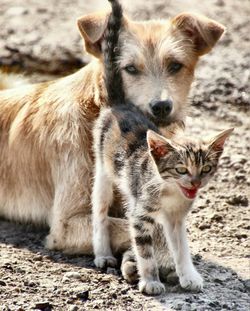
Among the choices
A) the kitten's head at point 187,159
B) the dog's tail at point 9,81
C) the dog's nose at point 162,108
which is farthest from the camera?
the dog's tail at point 9,81

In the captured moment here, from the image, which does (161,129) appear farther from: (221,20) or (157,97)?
(221,20)

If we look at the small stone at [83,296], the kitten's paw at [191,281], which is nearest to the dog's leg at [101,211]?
the small stone at [83,296]

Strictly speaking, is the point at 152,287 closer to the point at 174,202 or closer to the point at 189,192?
the point at 174,202

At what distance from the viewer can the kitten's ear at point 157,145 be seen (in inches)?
240

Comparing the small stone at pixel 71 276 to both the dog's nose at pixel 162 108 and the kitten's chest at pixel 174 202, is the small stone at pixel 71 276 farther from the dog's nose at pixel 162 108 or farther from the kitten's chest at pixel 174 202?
the dog's nose at pixel 162 108

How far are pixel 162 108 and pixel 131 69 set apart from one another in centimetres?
54

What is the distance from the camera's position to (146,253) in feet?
20.9

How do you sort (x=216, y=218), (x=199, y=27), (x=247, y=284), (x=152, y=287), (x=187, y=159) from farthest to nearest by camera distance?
1. (x=216, y=218)
2. (x=199, y=27)
3. (x=247, y=284)
4. (x=152, y=287)
5. (x=187, y=159)

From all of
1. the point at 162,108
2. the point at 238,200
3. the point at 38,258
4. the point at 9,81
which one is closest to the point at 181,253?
the point at 162,108

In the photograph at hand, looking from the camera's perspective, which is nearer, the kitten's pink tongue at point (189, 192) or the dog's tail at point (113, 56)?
the kitten's pink tongue at point (189, 192)

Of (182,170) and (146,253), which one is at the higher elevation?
(182,170)

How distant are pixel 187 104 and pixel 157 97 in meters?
0.58

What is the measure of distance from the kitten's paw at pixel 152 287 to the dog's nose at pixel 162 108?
1205mm

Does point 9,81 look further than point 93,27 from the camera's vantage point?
Yes
